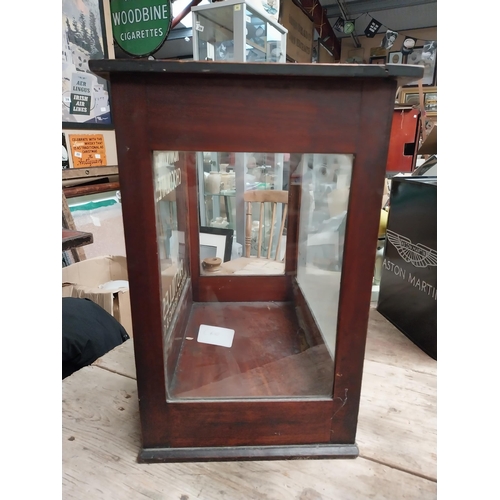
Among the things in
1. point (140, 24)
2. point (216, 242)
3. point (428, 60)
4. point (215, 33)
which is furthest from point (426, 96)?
point (216, 242)

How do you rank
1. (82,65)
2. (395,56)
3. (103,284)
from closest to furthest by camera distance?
(103,284) → (82,65) → (395,56)

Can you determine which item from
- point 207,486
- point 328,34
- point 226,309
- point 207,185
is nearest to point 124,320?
point 226,309

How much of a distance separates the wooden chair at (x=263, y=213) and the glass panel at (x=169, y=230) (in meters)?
0.19

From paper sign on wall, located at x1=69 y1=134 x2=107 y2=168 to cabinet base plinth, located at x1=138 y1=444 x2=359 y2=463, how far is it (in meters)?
1.30

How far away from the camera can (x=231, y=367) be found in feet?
1.77

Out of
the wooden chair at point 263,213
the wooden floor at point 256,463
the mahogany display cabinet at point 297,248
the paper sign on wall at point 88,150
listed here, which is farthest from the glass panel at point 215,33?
the wooden floor at point 256,463

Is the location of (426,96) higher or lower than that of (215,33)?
higher

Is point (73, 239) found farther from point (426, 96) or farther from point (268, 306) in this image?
point (426, 96)

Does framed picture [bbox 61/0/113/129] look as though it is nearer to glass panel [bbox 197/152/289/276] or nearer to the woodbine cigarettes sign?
the woodbine cigarettes sign

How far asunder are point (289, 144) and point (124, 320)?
1032 millimetres

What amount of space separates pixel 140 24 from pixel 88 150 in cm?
54

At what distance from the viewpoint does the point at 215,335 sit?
64cm

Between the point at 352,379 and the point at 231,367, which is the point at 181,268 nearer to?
the point at 231,367

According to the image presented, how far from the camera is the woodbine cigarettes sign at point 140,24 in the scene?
4.38 ft
